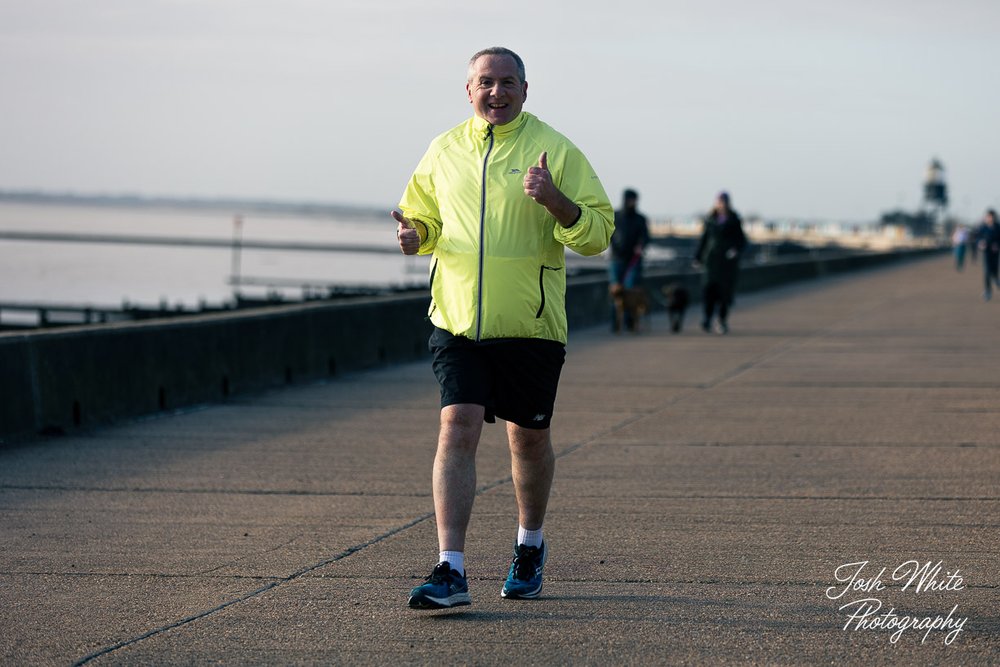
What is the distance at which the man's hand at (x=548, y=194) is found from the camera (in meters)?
5.46

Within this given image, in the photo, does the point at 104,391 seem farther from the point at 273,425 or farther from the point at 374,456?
the point at 374,456

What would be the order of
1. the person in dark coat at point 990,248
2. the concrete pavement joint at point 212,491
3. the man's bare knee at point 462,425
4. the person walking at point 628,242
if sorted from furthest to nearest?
the person in dark coat at point 990,248
the person walking at point 628,242
the concrete pavement joint at point 212,491
the man's bare knee at point 462,425

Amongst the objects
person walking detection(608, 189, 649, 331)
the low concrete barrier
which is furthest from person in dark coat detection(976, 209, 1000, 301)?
the low concrete barrier

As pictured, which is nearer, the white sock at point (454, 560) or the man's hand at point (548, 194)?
the man's hand at point (548, 194)

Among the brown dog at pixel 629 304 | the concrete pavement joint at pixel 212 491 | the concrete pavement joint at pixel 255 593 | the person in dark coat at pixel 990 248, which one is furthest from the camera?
the person in dark coat at pixel 990 248

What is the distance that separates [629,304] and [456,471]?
50.3 ft

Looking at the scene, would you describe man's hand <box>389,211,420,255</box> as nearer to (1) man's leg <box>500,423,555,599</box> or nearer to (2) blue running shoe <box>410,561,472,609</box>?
(1) man's leg <box>500,423,555,599</box>

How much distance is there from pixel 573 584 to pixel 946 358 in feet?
39.1

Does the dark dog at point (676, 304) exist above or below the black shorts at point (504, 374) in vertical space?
below

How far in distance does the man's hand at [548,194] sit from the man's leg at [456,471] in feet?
2.47

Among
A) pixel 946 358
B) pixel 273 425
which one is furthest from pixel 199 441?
pixel 946 358

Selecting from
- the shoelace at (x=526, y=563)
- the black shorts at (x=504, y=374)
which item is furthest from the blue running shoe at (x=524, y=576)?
the black shorts at (x=504, y=374)

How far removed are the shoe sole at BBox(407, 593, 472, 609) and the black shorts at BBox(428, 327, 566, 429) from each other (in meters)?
0.67

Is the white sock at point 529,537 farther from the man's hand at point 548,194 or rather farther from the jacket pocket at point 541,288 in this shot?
the man's hand at point 548,194
